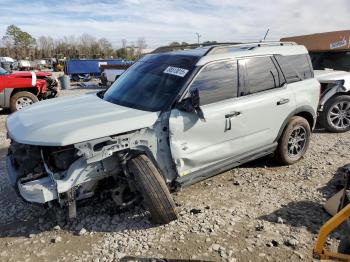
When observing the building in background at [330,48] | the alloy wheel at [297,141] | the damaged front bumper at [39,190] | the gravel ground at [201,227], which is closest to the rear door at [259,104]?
the alloy wheel at [297,141]

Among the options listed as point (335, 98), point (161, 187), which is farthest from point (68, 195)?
point (335, 98)

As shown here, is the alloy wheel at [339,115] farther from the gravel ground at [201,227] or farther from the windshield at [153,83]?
the windshield at [153,83]

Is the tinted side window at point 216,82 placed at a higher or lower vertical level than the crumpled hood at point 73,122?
higher

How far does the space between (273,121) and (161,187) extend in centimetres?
210

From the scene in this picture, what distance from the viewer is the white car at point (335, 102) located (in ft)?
Answer: 24.3

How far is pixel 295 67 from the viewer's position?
5.32 meters

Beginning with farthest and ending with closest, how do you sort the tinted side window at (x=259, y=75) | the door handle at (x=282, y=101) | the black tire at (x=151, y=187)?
1. the door handle at (x=282, y=101)
2. the tinted side window at (x=259, y=75)
3. the black tire at (x=151, y=187)

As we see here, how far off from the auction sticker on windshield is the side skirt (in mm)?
1178

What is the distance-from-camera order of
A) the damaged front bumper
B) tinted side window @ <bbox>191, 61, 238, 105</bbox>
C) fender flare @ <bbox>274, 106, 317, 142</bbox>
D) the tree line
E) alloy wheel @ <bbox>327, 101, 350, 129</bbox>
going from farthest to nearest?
the tree line, alloy wheel @ <bbox>327, 101, 350, 129</bbox>, fender flare @ <bbox>274, 106, 317, 142</bbox>, tinted side window @ <bbox>191, 61, 238, 105</bbox>, the damaged front bumper

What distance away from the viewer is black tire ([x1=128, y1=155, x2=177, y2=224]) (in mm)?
3619

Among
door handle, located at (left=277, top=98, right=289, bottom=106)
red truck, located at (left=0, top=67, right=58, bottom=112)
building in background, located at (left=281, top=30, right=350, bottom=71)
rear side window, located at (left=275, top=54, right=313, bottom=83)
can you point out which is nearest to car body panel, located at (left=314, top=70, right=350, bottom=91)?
building in background, located at (left=281, top=30, right=350, bottom=71)

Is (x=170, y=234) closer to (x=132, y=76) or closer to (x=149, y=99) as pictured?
(x=149, y=99)

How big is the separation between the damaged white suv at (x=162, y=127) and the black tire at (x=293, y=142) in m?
0.02

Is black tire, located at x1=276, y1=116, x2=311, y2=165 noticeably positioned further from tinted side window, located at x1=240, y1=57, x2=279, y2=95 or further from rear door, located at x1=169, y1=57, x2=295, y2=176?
tinted side window, located at x1=240, y1=57, x2=279, y2=95
